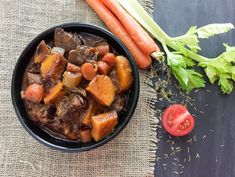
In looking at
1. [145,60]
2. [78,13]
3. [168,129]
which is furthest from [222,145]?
[78,13]

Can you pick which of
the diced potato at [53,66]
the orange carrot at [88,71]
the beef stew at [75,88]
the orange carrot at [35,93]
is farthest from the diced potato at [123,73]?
the orange carrot at [35,93]

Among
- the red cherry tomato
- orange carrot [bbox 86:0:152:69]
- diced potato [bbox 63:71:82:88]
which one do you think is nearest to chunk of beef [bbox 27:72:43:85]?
diced potato [bbox 63:71:82:88]

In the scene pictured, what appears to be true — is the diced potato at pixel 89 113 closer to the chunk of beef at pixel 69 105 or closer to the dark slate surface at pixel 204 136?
the chunk of beef at pixel 69 105

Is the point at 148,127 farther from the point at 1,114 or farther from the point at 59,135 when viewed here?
the point at 1,114

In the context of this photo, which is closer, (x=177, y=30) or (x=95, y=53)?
(x=95, y=53)

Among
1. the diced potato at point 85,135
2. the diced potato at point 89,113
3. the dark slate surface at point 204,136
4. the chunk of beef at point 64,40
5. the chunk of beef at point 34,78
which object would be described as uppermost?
the chunk of beef at point 64,40

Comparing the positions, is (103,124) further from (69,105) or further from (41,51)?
(41,51)
